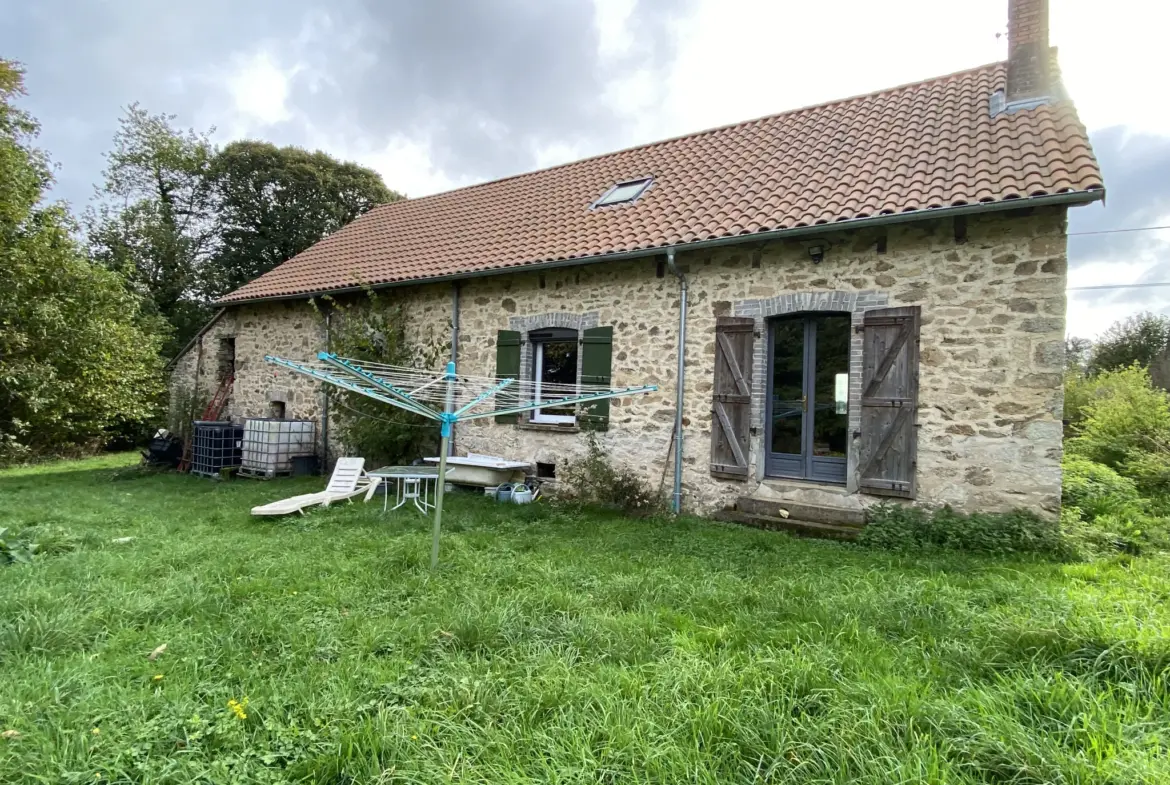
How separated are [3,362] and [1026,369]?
1629 cm

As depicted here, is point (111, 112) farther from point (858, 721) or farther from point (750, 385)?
point (858, 721)

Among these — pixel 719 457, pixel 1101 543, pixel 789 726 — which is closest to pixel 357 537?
pixel 719 457

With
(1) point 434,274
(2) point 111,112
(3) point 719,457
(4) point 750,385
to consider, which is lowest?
(3) point 719,457

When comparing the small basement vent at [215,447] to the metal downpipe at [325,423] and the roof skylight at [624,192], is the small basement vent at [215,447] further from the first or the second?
the roof skylight at [624,192]

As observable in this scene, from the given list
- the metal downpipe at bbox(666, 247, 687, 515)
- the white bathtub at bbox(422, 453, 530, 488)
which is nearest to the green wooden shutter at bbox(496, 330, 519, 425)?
the white bathtub at bbox(422, 453, 530, 488)

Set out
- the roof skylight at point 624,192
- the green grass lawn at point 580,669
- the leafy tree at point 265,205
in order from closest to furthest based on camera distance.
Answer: the green grass lawn at point 580,669 < the roof skylight at point 624,192 < the leafy tree at point 265,205

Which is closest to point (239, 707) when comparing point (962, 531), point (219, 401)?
point (962, 531)

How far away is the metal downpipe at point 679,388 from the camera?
6.73 metres

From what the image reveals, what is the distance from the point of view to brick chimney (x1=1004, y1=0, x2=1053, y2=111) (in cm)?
629

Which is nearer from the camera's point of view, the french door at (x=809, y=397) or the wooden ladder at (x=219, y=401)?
the french door at (x=809, y=397)

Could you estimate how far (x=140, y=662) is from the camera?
107 inches

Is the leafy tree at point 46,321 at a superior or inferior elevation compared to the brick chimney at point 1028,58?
inferior

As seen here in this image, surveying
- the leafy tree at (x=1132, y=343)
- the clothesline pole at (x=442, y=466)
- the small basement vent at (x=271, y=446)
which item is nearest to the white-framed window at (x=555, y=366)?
the clothesline pole at (x=442, y=466)

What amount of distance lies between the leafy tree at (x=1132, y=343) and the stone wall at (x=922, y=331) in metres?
20.0
